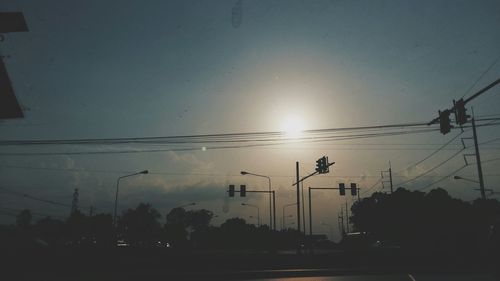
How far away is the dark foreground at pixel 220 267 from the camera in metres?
13.5

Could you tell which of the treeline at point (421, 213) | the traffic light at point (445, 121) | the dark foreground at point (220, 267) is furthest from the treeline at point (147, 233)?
the traffic light at point (445, 121)

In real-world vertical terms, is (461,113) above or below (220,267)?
above

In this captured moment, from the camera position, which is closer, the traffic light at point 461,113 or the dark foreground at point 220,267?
the dark foreground at point 220,267

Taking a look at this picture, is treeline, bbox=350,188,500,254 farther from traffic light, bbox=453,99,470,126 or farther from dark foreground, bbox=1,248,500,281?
traffic light, bbox=453,99,470,126

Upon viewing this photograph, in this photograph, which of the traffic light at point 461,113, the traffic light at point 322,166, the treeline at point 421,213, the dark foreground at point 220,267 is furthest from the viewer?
the treeline at point 421,213

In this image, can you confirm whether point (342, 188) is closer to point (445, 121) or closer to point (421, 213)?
point (445, 121)

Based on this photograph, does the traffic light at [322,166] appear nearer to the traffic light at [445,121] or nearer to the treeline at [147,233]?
the traffic light at [445,121]

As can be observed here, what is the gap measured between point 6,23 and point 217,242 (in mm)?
100420

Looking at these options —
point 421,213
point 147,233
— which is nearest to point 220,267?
point 421,213

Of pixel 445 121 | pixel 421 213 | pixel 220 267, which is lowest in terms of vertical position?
pixel 220 267

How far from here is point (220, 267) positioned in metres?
21.0

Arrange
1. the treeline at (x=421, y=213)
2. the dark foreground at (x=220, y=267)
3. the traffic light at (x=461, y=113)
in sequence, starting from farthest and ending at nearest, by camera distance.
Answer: the treeline at (x=421, y=213), the traffic light at (x=461, y=113), the dark foreground at (x=220, y=267)

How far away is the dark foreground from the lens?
13508 mm

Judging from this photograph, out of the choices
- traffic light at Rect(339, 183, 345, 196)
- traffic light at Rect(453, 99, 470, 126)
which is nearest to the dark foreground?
traffic light at Rect(453, 99, 470, 126)
